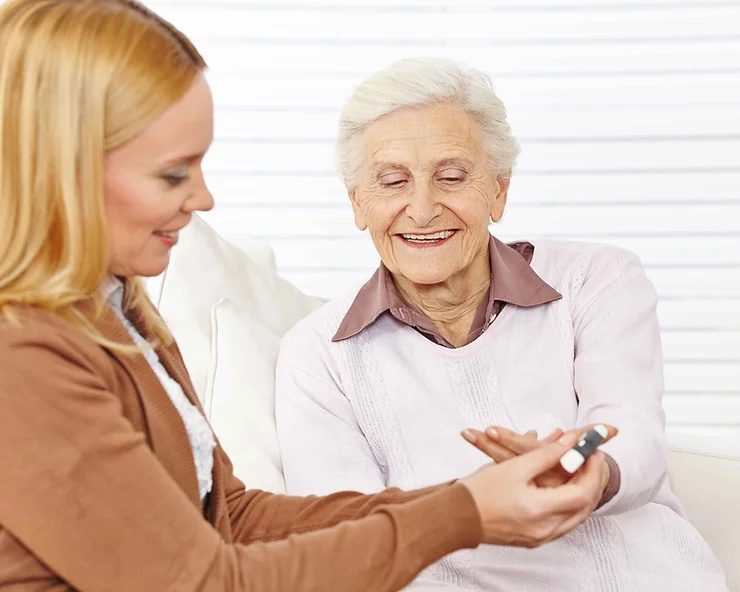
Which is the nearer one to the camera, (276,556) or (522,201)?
(276,556)

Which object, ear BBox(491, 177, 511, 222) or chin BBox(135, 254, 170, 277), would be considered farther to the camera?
ear BBox(491, 177, 511, 222)

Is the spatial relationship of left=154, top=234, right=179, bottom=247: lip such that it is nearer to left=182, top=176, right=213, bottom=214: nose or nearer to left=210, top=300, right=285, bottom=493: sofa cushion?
left=182, top=176, right=213, bottom=214: nose

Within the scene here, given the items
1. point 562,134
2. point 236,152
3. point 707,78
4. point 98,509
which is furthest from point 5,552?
point 707,78

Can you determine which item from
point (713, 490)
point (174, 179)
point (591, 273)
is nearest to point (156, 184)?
point (174, 179)

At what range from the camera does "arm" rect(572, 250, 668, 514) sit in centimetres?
166

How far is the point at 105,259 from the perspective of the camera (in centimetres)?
110

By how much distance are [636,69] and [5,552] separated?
2.51 metres

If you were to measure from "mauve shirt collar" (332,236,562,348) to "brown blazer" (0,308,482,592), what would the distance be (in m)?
0.77

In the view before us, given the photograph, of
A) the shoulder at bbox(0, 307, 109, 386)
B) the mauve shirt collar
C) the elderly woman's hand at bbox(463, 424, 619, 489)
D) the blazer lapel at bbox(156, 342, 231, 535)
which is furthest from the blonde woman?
the mauve shirt collar

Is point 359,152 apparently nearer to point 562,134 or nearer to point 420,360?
point 420,360

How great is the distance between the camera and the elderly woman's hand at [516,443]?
4.81 ft

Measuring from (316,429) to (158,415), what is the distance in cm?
72

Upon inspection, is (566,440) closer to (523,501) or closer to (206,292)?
(523,501)

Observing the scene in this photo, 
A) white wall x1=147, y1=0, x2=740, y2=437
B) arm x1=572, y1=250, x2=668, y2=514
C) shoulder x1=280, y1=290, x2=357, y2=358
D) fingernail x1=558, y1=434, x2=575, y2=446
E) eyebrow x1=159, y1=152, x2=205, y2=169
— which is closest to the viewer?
eyebrow x1=159, y1=152, x2=205, y2=169
